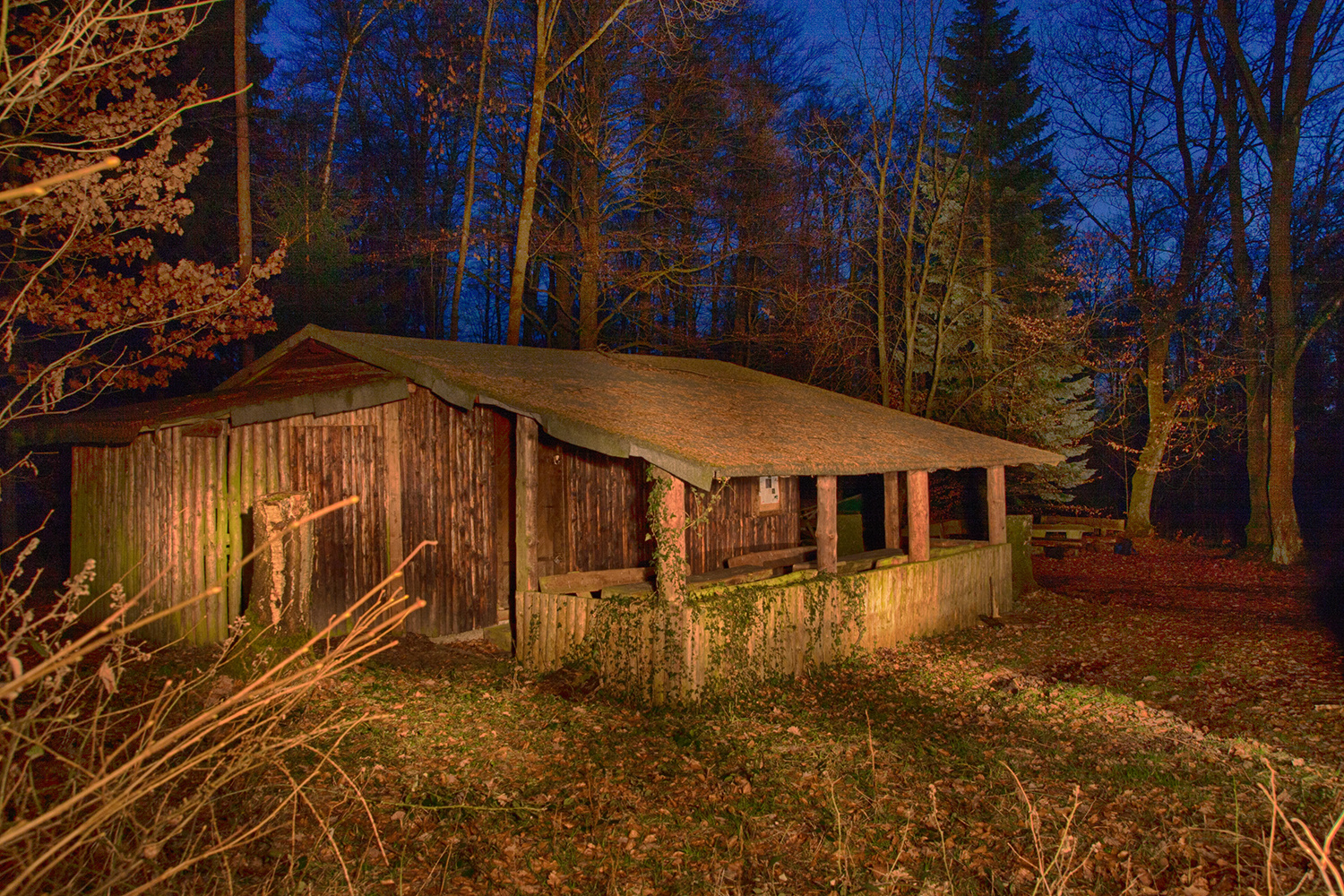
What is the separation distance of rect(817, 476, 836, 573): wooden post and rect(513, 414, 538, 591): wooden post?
11.6 ft

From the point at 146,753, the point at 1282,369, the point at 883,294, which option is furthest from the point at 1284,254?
the point at 146,753

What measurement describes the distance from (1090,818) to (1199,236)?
19.6 m

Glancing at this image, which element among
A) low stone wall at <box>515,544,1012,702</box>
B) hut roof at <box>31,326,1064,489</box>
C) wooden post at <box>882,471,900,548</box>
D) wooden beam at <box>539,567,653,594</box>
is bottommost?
low stone wall at <box>515,544,1012,702</box>

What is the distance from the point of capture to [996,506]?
555 inches

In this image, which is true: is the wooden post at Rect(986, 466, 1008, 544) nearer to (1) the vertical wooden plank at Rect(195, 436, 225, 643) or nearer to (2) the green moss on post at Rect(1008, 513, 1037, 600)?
(2) the green moss on post at Rect(1008, 513, 1037, 600)

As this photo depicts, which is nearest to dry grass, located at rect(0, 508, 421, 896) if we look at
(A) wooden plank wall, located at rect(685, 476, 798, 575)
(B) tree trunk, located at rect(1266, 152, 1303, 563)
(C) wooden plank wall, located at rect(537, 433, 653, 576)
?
(C) wooden plank wall, located at rect(537, 433, 653, 576)

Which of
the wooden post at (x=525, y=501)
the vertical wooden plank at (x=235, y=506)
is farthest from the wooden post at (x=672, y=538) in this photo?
the vertical wooden plank at (x=235, y=506)

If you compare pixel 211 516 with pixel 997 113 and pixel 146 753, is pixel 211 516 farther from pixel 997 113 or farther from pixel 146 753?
pixel 997 113

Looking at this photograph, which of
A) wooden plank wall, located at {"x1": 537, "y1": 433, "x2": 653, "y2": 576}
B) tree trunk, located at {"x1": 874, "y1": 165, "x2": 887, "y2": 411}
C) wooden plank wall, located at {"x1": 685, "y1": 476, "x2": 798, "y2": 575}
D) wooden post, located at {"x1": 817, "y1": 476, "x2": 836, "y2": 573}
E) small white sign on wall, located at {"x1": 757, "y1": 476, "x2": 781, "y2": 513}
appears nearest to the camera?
wooden post, located at {"x1": 817, "y1": 476, "x2": 836, "y2": 573}

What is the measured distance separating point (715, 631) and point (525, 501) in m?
2.48

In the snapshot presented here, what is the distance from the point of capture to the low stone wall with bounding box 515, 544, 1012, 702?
8.32 metres

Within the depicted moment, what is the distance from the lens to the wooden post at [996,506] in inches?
549

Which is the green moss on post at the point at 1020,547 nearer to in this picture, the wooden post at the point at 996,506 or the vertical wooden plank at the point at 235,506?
the wooden post at the point at 996,506

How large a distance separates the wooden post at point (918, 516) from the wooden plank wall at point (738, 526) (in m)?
1.88
